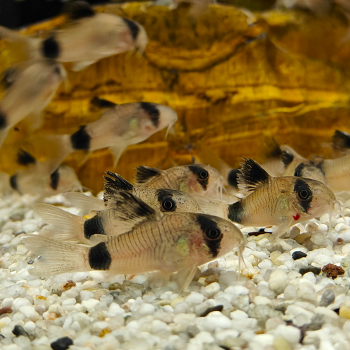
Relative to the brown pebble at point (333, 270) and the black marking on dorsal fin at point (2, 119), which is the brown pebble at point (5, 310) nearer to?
the brown pebble at point (333, 270)

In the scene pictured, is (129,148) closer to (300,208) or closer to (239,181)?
(239,181)

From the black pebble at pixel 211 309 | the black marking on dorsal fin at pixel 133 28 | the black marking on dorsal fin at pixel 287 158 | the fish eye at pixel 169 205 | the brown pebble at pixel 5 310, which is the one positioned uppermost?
the black marking on dorsal fin at pixel 133 28

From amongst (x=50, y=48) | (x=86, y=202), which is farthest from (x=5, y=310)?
(x=50, y=48)

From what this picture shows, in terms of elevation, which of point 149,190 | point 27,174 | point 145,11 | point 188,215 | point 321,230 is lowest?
point 27,174

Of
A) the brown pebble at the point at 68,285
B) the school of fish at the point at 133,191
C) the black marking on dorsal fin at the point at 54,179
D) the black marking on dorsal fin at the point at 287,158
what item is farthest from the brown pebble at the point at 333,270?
the black marking on dorsal fin at the point at 54,179

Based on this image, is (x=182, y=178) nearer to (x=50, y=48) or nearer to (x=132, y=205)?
(x=132, y=205)

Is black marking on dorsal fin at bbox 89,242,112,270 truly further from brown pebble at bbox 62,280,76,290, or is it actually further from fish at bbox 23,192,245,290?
brown pebble at bbox 62,280,76,290

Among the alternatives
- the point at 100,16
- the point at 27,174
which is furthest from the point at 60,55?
the point at 27,174
